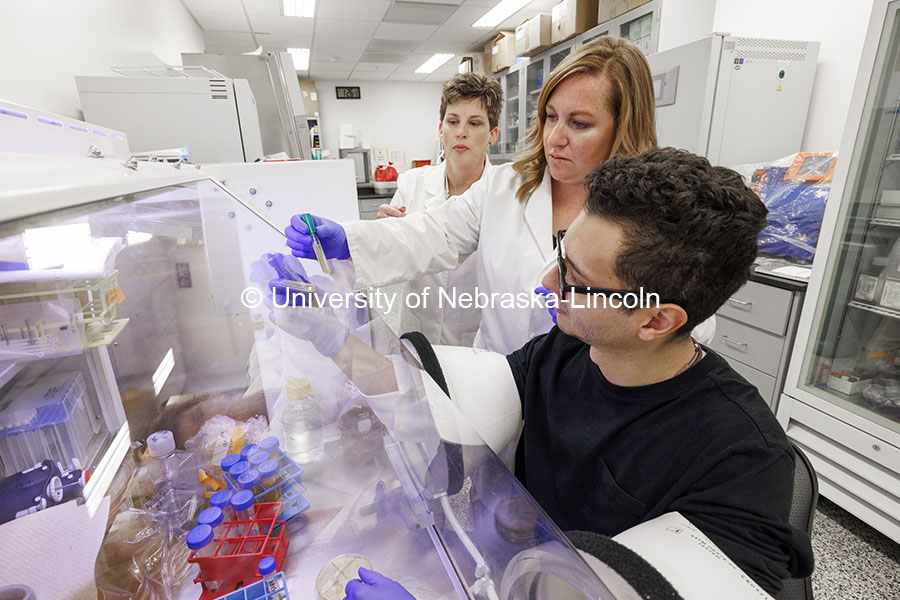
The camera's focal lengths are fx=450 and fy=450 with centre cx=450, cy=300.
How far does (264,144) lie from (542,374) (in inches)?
97.4

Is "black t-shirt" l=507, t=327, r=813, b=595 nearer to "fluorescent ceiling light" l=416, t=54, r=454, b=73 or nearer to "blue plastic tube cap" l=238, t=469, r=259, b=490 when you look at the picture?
"blue plastic tube cap" l=238, t=469, r=259, b=490

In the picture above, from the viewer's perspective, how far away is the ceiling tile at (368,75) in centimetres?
758

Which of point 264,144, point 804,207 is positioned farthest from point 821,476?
point 264,144

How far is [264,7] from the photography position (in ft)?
14.3

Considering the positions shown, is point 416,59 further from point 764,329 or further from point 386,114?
point 764,329

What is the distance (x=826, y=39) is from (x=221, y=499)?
360 centimetres

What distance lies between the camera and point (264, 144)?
2.76 metres

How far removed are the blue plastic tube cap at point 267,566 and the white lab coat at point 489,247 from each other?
Answer: 25.9 inches

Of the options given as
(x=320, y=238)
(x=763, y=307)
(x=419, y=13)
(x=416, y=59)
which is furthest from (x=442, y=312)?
(x=416, y=59)

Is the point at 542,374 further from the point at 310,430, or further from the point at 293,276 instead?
the point at 293,276

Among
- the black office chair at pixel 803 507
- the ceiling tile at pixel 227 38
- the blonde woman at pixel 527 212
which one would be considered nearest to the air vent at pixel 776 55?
the blonde woman at pixel 527 212

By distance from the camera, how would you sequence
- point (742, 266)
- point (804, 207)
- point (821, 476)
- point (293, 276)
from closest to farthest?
1. point (742, 266)
2. point (293, 276)
3. point (821, 476)
4. point (804, 207)

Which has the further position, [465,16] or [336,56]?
[336,56]

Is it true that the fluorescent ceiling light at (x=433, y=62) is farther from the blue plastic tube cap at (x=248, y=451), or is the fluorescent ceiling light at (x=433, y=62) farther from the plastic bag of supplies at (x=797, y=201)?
the blue plastic tube cap at (x=248, y=451)
